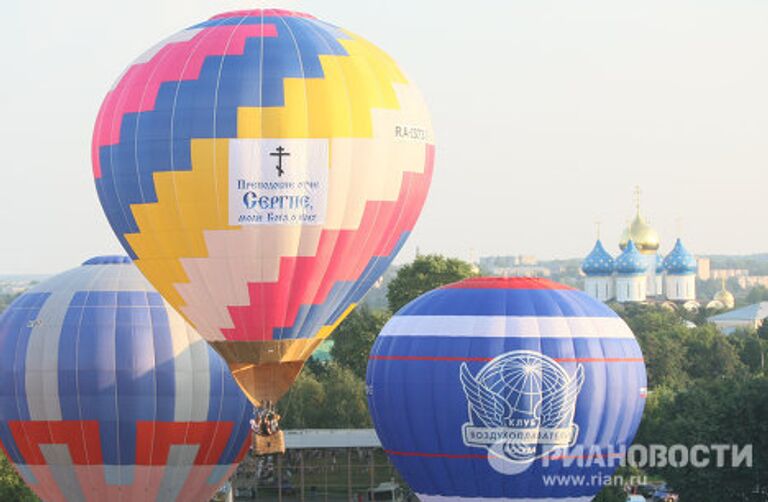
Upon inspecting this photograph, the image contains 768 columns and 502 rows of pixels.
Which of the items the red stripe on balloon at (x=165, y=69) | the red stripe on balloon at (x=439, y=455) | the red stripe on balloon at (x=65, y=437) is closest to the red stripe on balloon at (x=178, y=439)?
the red stripe on balloon at (x=65, y=437)

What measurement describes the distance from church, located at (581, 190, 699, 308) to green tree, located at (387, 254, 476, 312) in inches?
3085

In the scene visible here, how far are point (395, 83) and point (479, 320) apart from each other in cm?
474

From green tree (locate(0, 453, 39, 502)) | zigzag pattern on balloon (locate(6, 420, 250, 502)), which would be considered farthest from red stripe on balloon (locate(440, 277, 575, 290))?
green tree (locate(0, 453, 39, 502))

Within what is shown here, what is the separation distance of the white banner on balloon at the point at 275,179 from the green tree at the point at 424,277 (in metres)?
30.3

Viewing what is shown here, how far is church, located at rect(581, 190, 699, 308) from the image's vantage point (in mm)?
150500

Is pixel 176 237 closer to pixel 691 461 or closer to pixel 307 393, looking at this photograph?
pixel 691 461

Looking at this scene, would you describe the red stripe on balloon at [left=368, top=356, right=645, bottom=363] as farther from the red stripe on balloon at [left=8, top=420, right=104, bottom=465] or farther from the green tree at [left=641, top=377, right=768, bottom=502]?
the red stripe on balloon at [left=8, top=420, right=104, bottom=465]

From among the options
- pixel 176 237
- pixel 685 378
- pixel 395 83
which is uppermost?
pixel 395 83

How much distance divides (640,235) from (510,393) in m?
125

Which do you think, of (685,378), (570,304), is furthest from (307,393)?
(570,304)

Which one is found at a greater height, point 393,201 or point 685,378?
point 393,201

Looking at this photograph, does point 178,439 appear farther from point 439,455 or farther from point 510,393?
point 510,393

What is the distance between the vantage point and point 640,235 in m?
161

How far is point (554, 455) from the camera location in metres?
37.4
